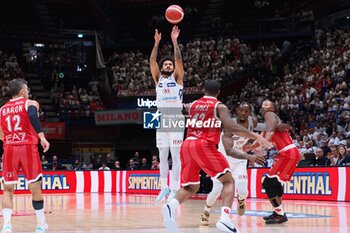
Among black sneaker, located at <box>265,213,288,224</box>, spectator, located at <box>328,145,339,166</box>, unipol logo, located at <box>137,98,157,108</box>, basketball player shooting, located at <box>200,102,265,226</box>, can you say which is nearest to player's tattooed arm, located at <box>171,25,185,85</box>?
basketball player shooting, located at <box>200,102,265,226</box>

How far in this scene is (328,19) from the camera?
117 feet

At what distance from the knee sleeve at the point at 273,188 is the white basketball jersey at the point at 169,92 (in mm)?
2359

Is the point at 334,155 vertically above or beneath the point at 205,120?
beneath

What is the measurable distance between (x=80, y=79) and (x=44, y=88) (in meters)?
2.21

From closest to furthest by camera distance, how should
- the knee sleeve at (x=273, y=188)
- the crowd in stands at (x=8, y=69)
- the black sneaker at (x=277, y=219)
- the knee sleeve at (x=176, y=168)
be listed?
the black sneaker at (x=277, y=219) → the knee sleeve at (x=273, y=188) → the knee sleeve at (x=176, y=168) → the crowd in stands at (x=8, y=69)

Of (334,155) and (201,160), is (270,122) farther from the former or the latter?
(334,155)

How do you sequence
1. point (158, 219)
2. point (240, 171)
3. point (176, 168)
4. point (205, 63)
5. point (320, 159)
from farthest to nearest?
point (205, 63)
point (320, 159)
point (240, 171)
point (176, 168)
point (158, 219)

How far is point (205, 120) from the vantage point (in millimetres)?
10180

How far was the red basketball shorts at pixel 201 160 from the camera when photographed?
10180 millimetres

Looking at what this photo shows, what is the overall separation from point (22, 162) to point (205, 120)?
2828 mm

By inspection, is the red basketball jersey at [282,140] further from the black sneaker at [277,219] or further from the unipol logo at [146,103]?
the unipol logo at [146,103]

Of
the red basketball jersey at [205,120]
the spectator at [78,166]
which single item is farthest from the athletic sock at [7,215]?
the spectator at [78,166]

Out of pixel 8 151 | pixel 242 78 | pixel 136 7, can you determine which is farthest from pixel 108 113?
pixel 8 151

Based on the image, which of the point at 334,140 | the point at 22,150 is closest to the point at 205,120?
the point at 22,150
